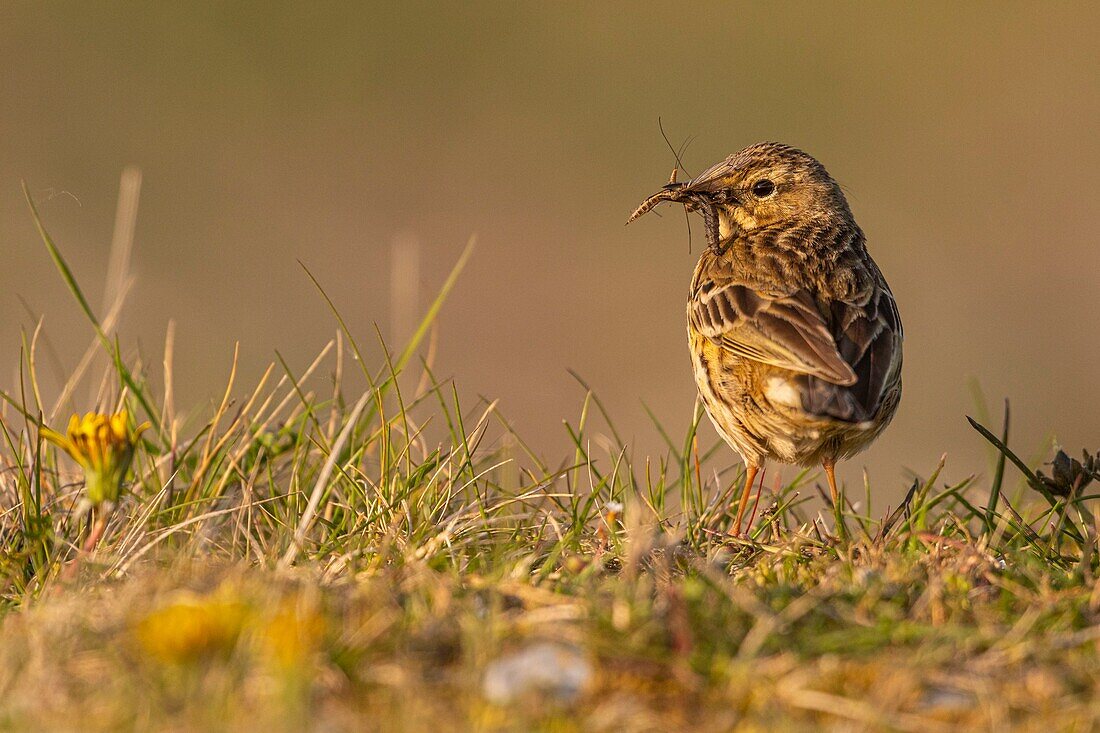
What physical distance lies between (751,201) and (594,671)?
4.10 meters

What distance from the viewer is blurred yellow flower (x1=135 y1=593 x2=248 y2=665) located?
307 centimetres

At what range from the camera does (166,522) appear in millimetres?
4953

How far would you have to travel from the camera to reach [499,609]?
11.9 feet

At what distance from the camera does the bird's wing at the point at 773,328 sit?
549 cm

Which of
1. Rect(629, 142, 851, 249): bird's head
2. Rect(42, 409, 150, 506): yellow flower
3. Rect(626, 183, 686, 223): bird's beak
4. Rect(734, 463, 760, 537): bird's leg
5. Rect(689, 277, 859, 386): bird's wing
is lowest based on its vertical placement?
Rect(42, 409, 150, 506): yellow flower

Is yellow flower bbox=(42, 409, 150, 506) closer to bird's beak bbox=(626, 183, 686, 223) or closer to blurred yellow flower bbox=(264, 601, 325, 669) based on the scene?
blurred yellow flower bbox=(264, 601, 325, 669)

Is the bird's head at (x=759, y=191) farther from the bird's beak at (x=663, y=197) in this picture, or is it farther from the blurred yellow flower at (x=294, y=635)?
the blurred yellow flower at (x=294, y=635)

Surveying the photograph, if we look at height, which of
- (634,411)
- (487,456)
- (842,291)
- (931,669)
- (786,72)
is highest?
(786,72)

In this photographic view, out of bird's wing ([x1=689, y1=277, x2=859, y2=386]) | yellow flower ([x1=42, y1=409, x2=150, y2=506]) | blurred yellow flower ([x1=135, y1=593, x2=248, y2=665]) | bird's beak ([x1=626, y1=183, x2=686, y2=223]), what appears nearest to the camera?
blurred yellow flower ([x1=135, y1=593, x2=248, y2=665])

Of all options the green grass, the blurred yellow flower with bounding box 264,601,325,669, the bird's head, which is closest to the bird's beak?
the bird's head

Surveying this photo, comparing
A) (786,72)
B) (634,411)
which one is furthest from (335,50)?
(634,411)

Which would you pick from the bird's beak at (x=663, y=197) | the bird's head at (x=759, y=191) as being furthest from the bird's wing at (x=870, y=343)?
the bird's beak at (x=663, y=197)

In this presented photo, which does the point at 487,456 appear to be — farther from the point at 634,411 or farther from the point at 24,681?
the point at 634,411

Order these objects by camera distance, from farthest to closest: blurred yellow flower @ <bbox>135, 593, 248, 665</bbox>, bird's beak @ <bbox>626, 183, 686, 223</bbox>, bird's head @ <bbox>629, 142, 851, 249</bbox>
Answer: bird's head @ <bbox>629, 142, 851, 249</bbox> < bird's beak @ <bbox>626, 183, 686, 223</bbox> < blurred yellow flower @ <bbox>135, 593, 248, 665</bbox>
